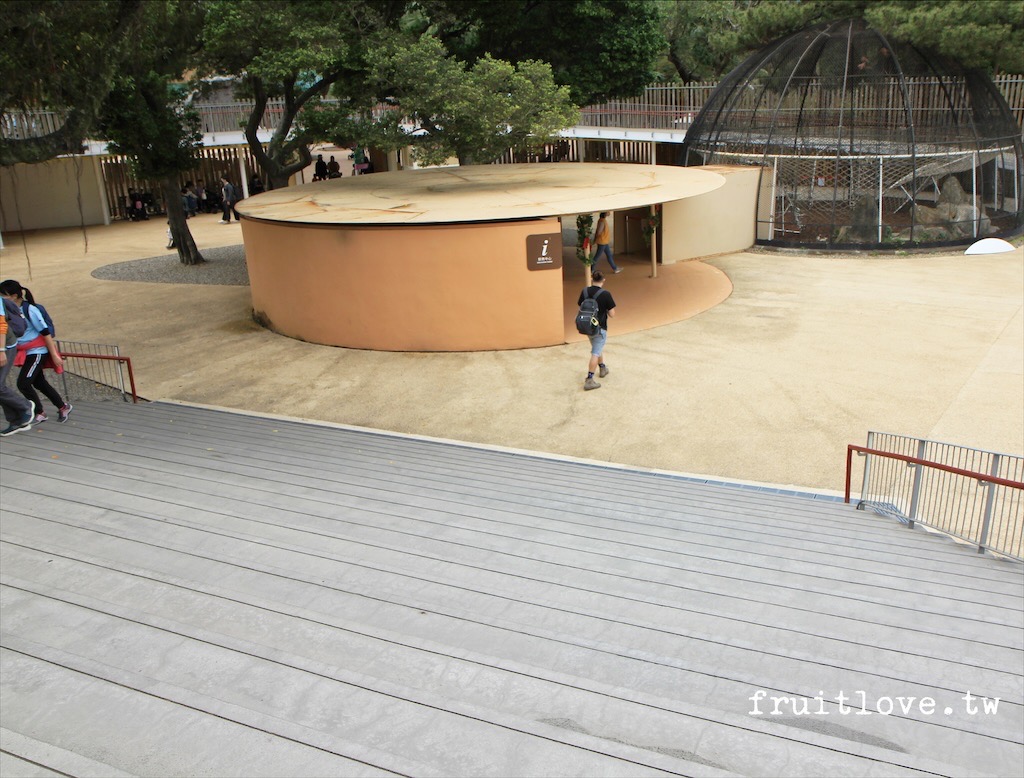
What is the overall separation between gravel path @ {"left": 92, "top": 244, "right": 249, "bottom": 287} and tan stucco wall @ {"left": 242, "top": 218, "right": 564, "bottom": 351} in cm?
683

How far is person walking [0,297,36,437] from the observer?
837 centimetres

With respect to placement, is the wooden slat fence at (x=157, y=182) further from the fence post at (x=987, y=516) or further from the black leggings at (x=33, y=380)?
the fence post at (x=987, y=516)

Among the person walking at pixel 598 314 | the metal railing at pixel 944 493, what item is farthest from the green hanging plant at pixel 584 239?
the metal railing at pixel 944 493

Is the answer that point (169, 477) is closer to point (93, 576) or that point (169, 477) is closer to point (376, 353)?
point (93, 576)

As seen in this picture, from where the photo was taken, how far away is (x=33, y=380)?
9.20 m

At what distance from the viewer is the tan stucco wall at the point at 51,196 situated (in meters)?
31.7

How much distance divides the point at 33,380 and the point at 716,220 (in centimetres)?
1630

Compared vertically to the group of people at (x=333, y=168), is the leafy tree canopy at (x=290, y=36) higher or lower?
higher

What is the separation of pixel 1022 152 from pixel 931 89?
123 inches

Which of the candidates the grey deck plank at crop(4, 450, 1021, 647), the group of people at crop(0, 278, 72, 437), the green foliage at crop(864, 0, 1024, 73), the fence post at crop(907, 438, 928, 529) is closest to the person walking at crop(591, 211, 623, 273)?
the green foliage at crop(864, 0, 1024, 73)

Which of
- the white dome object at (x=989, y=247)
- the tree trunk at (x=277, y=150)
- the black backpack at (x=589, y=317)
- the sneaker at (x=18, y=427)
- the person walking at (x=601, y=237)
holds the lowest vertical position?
the white dome object at (x=989, y=247)

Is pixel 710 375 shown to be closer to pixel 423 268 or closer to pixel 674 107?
pixel 423 268

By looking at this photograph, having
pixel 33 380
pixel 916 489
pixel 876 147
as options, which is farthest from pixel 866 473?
pixel 876 147
